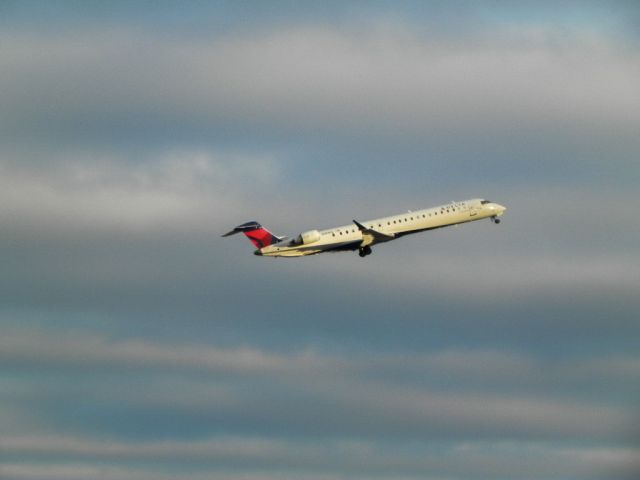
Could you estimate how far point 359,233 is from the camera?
165 m

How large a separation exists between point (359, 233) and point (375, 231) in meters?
3.15

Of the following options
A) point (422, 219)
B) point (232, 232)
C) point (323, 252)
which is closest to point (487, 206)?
point (422, 219)

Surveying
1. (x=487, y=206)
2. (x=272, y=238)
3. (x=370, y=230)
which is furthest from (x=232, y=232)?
(x=487, y=206)

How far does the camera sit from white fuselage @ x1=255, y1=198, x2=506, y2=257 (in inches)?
6403

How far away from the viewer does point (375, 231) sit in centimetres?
16288

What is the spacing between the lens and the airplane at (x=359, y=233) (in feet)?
534

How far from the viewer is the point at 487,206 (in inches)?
6796

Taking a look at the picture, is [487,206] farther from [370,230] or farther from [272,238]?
[272,238]

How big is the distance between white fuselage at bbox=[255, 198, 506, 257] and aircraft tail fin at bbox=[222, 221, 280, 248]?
122 centimetres

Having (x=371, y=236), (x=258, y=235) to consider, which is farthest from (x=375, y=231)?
(x=258, y=235)

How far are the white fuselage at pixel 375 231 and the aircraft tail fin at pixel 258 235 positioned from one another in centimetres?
122

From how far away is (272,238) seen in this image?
6555 inches

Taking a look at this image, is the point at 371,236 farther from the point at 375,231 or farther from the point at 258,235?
the point at 258,235

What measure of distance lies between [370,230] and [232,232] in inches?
746
